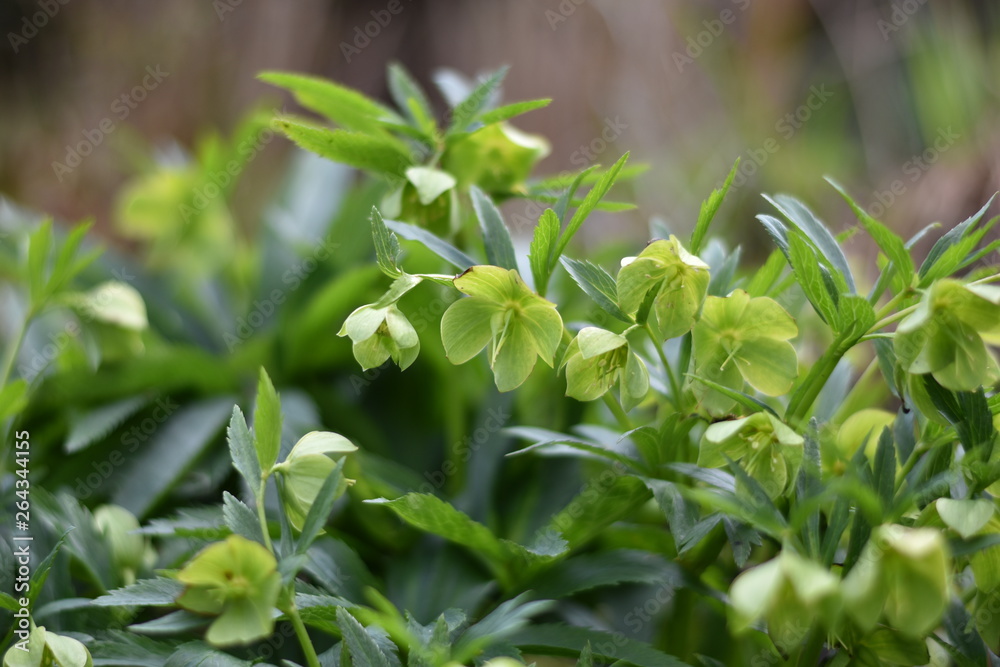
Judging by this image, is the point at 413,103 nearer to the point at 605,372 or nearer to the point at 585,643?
the point at 605,372

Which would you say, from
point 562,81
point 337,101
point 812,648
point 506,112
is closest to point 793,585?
Answer: point 812,648

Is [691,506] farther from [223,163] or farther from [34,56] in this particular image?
[34,56]

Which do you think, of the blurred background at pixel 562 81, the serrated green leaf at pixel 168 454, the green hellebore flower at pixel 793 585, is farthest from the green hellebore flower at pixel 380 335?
the blurred background at pixel 562 81

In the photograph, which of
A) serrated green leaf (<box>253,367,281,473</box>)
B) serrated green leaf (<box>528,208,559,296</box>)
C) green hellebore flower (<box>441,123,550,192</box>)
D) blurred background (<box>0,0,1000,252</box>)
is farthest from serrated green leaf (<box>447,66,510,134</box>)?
blurred background (<box>0,0,1000,252</box>)

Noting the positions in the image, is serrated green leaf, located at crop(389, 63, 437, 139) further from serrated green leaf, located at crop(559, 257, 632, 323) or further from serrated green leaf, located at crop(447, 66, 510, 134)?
serrated green leaf, located at crop(559, 257, 632, 323)

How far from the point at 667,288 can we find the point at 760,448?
11 centimetres

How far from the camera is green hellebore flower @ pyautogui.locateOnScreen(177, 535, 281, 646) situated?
39 centimetres

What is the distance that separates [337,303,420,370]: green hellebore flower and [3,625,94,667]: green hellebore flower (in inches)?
9.7

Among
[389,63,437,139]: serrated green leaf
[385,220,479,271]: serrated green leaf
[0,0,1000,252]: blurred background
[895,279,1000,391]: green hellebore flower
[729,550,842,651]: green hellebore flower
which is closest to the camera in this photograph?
[729,550,842,651]: green hellebore flower

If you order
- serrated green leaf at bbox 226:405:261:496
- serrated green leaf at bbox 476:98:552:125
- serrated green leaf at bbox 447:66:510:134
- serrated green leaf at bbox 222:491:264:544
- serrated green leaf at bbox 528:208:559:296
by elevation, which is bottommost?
serrated green leaf at bbox 222:491:264:544

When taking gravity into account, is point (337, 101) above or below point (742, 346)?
above

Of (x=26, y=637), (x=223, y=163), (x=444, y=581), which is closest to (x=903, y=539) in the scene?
(x=444, y=581)

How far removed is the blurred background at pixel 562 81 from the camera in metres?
1.91

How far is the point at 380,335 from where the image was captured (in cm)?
47
